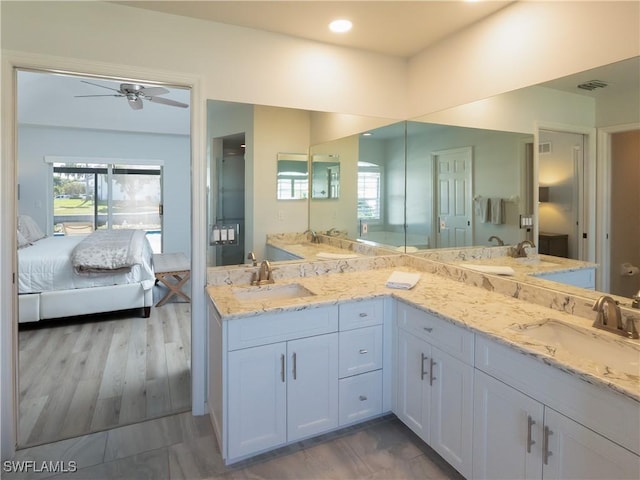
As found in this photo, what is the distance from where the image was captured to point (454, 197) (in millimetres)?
2510

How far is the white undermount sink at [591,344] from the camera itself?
128 cm

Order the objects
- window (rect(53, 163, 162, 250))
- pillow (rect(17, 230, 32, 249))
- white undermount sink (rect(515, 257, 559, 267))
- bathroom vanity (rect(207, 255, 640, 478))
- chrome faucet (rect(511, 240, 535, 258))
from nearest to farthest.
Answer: bathroom vanity (rect(207, 255, 640, 478)), white undermount sink (rect(515, 257, 559, 267)), chrome faucet (rect(511, 240, 535, 258)), pillow (rect(17, 230, 32, 249)), window (rect(53, 163, 162, 250))

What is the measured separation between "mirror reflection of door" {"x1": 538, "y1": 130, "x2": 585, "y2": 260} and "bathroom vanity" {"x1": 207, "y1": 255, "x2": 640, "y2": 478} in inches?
12.0

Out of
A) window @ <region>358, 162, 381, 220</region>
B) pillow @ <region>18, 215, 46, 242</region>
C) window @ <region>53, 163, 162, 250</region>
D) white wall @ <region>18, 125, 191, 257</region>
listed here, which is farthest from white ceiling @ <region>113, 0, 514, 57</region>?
window @ <region>53, 163, 162, 250</region>

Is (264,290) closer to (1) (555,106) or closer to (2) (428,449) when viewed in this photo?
(2) (428,449)

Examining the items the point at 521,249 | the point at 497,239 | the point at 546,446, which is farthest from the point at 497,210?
the point at 546,446

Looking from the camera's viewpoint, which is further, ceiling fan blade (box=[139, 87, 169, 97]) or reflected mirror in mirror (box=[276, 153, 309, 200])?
ceiling fan blade (box=[139, 87, 169, 97])

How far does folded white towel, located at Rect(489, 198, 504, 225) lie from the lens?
7.16 feet

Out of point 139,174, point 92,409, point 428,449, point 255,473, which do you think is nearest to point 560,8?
point 428,449

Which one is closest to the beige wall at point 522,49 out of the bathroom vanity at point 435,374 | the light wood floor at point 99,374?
the bathroom vanity at point 435,374

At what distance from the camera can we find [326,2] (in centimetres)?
196

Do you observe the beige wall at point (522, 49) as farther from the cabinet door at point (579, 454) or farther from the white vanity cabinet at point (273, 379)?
the white vanity cabinet at point (273, 379)

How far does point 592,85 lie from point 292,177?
5.81 feet

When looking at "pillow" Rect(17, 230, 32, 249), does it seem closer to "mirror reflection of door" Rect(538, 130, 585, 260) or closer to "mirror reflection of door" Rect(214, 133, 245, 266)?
"mirror reflection of door" Rect(214, 133, 245, 266)
